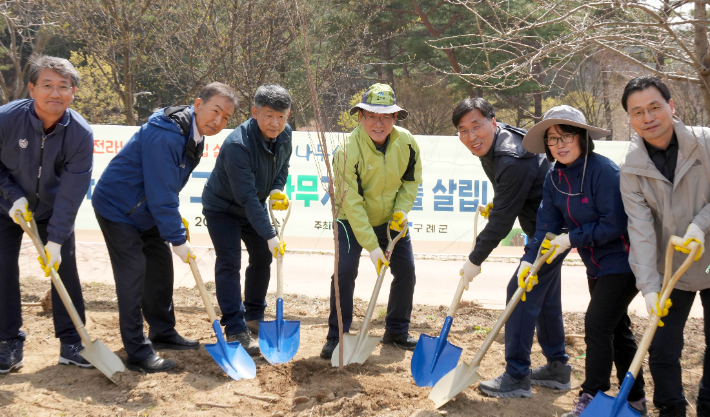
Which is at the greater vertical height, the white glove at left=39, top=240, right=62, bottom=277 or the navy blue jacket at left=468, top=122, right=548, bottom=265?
the navy blue jacket at left=468, top=122, right=548, bottom=265

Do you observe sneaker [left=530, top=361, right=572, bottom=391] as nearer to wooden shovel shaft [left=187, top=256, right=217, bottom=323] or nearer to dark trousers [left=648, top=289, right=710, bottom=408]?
dark trousers [left=648, top=289, right=710, bottom=408]

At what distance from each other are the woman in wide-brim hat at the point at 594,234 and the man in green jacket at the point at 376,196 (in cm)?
102

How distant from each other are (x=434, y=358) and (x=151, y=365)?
6.01 feet

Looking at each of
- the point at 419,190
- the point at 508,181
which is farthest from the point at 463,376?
the point at 419,190

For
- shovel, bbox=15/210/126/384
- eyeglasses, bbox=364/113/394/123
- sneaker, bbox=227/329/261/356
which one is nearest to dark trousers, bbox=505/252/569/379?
eyeglasses, bbox=364/113/394/123

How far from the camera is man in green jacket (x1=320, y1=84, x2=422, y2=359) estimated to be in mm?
3688

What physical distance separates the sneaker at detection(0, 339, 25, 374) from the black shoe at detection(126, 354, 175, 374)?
0.69m

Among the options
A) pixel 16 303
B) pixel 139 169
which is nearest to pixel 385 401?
pixel 139 169

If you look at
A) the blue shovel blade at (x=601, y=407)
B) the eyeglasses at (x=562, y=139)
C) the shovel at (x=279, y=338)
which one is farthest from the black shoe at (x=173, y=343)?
the eyeglasses at (x=562, y=139)

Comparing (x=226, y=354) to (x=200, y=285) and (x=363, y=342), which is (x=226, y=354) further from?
(x=363, y=342)

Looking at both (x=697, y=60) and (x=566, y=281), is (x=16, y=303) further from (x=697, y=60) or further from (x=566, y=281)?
(x=566, y=281)

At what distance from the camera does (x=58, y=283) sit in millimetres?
3332

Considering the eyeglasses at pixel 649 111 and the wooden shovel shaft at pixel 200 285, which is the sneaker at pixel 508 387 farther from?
the wooden shovel shaft at pixel 200 285

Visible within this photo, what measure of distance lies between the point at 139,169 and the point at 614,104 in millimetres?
16047
